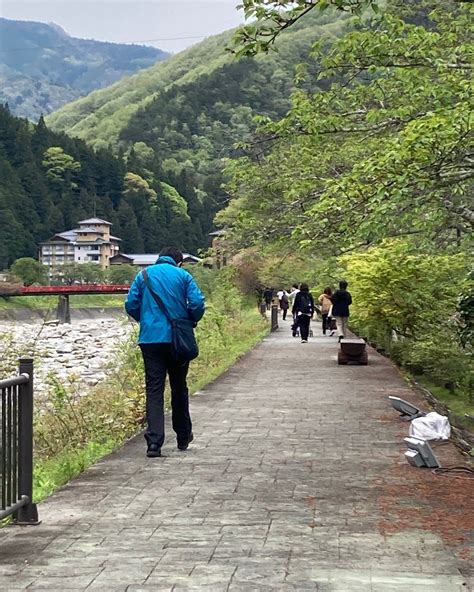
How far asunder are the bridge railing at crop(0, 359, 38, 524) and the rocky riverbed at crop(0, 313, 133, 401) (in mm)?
8389

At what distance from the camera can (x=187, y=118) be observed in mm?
123125

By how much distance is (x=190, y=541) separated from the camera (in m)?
5.08

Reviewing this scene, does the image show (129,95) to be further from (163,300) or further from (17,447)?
(17,447)

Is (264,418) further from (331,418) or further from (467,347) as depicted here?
(467,347)

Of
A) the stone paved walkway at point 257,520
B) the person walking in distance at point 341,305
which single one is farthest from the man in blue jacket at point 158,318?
the person walking in distance at point 341,305

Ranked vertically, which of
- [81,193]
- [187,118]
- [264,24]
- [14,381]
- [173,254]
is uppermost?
[187,118]

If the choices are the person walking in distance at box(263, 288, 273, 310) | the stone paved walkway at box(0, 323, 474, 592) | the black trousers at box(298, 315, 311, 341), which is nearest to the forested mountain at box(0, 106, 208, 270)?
the person walking in distance at box(263, 288, 273, 310)

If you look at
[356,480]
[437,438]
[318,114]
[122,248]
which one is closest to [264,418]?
[437,438]

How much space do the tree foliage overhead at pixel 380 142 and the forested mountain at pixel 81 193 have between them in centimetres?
8286

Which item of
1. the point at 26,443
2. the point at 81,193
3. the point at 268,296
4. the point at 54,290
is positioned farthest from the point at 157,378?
the point at 81,193

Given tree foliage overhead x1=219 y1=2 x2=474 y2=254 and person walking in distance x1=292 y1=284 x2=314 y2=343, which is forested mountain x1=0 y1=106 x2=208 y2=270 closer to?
person walking in distance x1=292 y1=284 x2=314 y2=343

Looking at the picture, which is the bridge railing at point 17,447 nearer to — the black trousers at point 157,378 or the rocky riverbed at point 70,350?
the black trousers at point 157,378

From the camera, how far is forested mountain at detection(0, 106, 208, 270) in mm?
101125

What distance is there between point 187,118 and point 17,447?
120m
